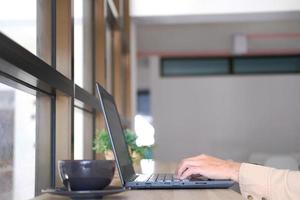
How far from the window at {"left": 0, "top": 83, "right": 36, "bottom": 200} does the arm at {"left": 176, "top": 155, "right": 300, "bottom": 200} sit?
0.47m

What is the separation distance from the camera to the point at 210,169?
54.4 inches

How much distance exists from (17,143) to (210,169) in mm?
556

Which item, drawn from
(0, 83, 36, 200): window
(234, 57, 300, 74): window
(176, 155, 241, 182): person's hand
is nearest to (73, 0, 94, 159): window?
(0, 83, 36, 200): window

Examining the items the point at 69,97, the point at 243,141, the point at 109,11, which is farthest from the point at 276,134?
the point at 69,97

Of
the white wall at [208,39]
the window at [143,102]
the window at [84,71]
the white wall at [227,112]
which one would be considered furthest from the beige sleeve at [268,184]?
the window at [143,102]

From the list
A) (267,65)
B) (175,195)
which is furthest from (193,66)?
(175,195)

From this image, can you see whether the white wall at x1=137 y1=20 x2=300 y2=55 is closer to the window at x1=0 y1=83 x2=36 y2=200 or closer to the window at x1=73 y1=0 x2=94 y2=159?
the window at x1=73 y1=0 x2=94 y2=159

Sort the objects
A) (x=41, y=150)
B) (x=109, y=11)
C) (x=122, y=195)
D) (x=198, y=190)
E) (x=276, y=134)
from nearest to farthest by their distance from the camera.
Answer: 1. (x=122, y=195)
2. (x=198, y=190)
3. (x=41, y=150)
4. (x=109, y=11)
5. (x=276, y=134)

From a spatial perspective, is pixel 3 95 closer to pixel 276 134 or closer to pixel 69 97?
pixel 69 97

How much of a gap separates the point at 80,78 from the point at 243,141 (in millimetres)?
4329

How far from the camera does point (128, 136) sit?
2217 millimetres

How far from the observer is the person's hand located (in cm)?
137

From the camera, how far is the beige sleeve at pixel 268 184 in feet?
4.15

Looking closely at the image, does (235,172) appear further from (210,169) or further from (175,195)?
(175,195)
